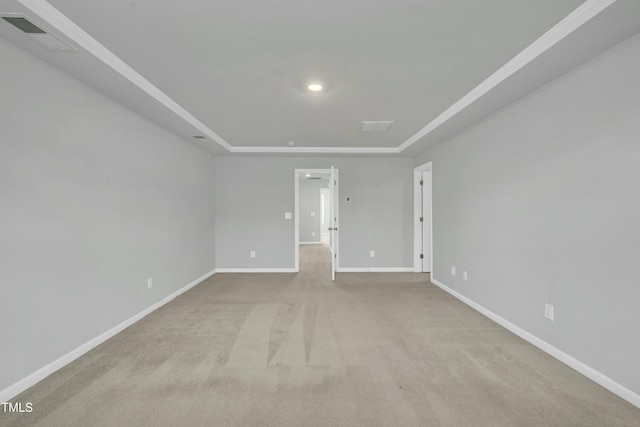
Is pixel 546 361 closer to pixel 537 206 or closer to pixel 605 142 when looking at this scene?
pixel 537 206

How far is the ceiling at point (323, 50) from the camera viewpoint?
168 centimetres

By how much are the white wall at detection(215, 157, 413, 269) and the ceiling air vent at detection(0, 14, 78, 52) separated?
3.78m

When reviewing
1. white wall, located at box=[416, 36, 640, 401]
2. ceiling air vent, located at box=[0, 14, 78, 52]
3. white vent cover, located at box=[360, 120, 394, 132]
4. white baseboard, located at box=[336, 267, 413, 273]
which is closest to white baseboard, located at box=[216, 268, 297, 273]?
white baseboard, located at box=[336, 267, 413, 273]

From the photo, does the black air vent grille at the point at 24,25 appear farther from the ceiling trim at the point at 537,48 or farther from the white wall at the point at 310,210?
the white wall at the point at 310,210

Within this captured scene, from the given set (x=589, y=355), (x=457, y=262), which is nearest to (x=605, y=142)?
(x=589, y=355)

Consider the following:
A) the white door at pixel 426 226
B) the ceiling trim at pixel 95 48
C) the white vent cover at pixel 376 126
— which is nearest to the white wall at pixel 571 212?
the white vent cover at pixel 376 126

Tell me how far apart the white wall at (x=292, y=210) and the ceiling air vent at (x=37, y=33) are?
3.78 metres

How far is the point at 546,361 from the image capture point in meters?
2.36

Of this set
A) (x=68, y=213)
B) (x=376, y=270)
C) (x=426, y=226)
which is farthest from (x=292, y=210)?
(x=68, y=213)

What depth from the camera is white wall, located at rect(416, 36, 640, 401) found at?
1877 mm

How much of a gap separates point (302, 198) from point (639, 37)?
9.42 meters

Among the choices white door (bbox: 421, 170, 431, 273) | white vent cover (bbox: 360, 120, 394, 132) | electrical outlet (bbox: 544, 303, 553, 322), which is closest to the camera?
electrical outlet (bbox: 544, 303, 553, 322)

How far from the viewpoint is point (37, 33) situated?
1.79 meters

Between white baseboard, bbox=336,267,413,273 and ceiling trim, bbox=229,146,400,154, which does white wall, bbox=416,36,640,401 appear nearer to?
ceiling trim, bbox=229,146,400,154
